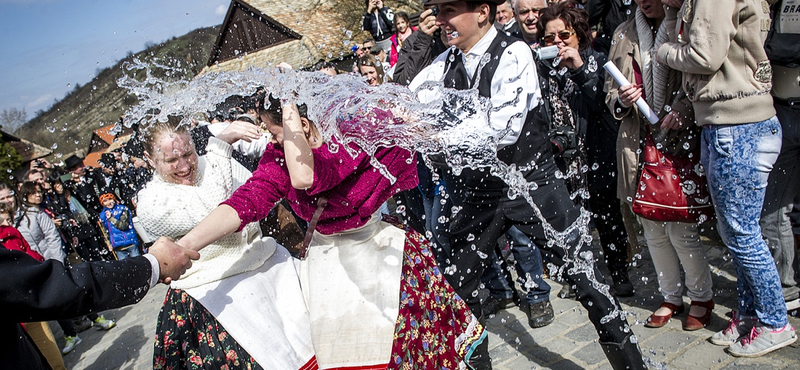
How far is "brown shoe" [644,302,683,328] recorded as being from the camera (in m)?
3.78

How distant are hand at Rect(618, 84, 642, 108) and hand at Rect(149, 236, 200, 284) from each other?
9.15ft

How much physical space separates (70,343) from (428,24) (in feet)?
18.4

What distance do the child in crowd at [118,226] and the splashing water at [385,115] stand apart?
228 inches

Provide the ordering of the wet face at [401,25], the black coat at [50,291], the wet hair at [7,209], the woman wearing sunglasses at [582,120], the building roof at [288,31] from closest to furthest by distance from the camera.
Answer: the black coat at [50,291], the woman wearing sunglasses at [582,120], the wet hair at [7,209], the wet face at [401,25], the building roof at [288,31]

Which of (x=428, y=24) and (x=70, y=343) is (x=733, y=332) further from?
(x=70, y=343)

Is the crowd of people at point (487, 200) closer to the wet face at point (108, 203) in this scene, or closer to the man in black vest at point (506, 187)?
the man in black vest at point (506, 187)

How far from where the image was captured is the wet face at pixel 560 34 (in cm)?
398

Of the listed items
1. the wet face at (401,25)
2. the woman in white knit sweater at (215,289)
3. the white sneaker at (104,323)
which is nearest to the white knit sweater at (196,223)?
the woman in white knit sweater at (215,289)

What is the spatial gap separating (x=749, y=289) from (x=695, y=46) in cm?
154

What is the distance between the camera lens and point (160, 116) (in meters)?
2.93

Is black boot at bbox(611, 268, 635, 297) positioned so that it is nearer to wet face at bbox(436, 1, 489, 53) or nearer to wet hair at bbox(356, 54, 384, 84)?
wet face at bbox(436, 1, 489, 53)

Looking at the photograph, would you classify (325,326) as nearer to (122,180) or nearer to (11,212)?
(11,212)

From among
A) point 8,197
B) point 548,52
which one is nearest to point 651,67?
point 548,52

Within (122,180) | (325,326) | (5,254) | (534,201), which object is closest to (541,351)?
(534,201)
